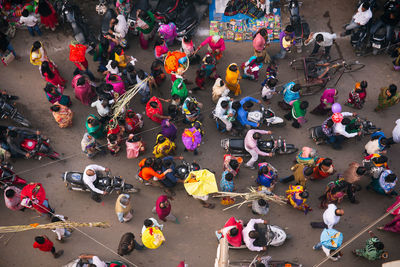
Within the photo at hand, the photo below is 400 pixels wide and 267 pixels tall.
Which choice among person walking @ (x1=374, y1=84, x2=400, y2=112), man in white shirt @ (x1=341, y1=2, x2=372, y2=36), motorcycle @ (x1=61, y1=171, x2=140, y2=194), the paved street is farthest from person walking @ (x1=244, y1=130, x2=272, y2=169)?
man in white shirt @ (x1=341, y1=2, x2=372, y2=36)

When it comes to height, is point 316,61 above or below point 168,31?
below

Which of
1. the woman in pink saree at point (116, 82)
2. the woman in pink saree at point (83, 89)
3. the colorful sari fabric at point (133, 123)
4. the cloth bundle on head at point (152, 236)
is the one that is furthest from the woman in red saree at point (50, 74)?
the cloth bundle on head at point (152, 236)

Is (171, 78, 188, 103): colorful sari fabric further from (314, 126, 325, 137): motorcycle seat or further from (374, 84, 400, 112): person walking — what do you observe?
(374, 84, 400, 112): person walking

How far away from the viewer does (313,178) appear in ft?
29.1

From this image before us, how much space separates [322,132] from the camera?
9055mm

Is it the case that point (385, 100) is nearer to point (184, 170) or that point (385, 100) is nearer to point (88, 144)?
point (184, 170)

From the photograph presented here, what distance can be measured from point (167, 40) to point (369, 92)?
6397 mm

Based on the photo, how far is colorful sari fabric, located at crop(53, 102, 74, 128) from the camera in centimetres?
922

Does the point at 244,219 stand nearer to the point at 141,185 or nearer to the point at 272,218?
the point at 272,218

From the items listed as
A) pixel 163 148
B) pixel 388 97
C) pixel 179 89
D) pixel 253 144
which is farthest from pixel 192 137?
pixel 388 97

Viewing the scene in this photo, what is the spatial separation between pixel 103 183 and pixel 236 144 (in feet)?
11.5

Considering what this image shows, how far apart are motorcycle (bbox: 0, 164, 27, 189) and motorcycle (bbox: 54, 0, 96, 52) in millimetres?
4387

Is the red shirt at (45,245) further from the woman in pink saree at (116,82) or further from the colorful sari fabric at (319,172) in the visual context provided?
the colorful sari fabric at (319,172)

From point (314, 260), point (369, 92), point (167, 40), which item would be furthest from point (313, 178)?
point (167, 40)
